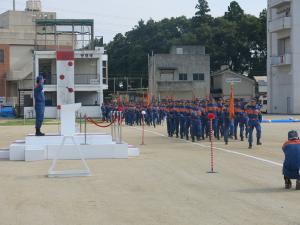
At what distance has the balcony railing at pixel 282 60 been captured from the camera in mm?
69938

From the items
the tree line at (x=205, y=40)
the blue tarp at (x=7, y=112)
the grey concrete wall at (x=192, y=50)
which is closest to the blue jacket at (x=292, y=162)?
the blue tarp at (x=7, y=112)

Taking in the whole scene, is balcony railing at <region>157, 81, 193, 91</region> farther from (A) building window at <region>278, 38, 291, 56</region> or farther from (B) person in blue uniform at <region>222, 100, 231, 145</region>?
(B) person in blue uniform at <region>222, 100, 231, 145</region>

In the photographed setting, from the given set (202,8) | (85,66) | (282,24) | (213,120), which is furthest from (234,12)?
(213,120)

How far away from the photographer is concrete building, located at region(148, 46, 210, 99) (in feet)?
268

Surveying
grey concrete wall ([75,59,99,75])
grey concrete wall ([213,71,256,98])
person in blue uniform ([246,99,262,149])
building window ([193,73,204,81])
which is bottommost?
person in blue uniform ([246,99,262,149])

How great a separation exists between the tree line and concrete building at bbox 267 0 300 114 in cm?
1466

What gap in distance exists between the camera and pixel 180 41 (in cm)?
9631

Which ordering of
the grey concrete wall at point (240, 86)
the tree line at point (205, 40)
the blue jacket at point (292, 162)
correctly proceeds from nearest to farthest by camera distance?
the blue jacket at point (292, 162)
the grey concrete wall at point (240, 86)
the tree line at point (205, 40)

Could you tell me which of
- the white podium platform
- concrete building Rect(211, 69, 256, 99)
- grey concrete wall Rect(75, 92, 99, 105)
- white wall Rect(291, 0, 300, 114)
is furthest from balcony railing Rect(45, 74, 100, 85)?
the white podium platform

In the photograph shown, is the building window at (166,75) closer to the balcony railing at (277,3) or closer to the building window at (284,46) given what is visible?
the building window at (284,46)

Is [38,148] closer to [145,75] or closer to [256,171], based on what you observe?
[256,171]

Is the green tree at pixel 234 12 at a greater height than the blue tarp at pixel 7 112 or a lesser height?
greater

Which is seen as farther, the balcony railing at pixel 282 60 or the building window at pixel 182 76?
the building window at pixel 182 76

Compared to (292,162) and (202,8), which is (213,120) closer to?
(292,162)
